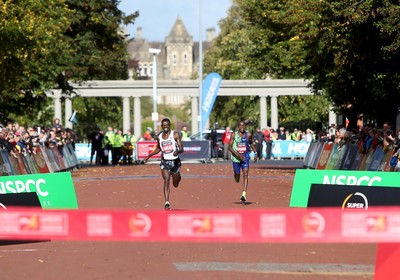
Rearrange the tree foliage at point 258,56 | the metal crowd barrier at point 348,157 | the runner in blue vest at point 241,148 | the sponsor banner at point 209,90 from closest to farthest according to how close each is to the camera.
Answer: the runner in blue vest at point 241,148
the metal crowd barrier at point 348,157
the tree foliage at point 258,56
the sponsor banner at point 209,90

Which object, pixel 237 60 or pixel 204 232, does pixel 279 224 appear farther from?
pixel 237 60

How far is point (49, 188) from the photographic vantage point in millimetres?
17406

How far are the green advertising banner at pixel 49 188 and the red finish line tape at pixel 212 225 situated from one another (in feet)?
24.1

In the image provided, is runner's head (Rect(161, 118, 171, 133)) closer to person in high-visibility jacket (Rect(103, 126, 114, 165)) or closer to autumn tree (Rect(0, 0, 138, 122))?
autumn tree (Rect(0, 0, 138, 122))

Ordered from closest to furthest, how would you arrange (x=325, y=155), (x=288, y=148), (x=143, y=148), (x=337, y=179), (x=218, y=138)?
(x=337, y=179) < (x=325, y=155) < (x=143, y=148) < (x=218, y=138) < (x=288, y=148)

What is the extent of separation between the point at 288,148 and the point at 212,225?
60.8 m

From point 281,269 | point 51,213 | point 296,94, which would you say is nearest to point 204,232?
point 51,213

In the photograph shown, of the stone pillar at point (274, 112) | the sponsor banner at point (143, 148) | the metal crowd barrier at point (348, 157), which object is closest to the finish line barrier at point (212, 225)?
the metal crowd barrier at point (348, 157)

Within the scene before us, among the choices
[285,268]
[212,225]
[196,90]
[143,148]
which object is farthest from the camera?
[196,90]

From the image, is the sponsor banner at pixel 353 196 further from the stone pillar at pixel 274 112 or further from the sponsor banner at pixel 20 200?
the stone pillar at pixel 274 112

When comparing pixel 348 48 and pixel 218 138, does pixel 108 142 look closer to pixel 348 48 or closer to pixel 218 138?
pixel 218 138

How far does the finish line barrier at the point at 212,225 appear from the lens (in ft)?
27.8

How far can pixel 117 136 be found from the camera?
5762 centimetres

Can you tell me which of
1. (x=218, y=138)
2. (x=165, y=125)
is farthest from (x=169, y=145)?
(x=218, y=138)
